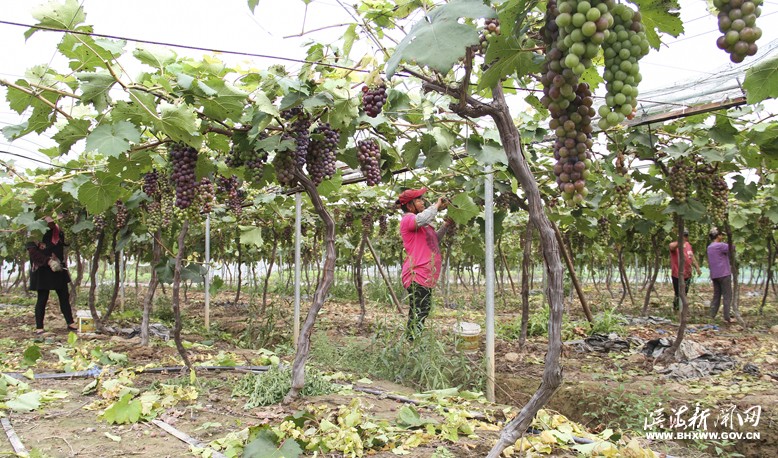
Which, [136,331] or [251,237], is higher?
[251,237]

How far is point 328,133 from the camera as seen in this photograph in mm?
3631

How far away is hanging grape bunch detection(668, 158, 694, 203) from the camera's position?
16.5ft

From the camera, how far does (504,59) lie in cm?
154

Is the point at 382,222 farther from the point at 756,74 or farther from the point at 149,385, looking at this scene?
the point at 756,74

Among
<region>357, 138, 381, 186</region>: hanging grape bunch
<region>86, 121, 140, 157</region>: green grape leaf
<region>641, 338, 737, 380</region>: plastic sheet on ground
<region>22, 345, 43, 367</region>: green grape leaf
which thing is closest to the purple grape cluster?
<region>86, 121, 140, 157</region>: green grape leaf

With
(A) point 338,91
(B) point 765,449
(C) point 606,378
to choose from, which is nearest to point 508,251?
(C) point 606,378

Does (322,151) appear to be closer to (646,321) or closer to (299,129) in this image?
(299,129)

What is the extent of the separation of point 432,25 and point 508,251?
16.1 meters

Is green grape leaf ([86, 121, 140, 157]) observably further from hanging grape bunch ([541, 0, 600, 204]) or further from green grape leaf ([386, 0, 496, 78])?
hanging grape bunch ([541, 0, 600, 204])

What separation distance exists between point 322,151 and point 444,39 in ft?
8.17

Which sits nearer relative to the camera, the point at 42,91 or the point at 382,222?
the point at 42,91

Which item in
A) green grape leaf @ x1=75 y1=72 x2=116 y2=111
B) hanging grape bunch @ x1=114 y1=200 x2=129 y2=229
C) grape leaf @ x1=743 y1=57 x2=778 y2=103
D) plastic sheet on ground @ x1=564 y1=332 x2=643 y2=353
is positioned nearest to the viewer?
grape leaf @ x1=743 y1=57 x2=778 y2=103

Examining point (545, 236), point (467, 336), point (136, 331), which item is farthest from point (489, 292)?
point (136, 331)

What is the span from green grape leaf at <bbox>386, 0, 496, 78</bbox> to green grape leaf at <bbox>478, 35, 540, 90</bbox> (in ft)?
0.75
